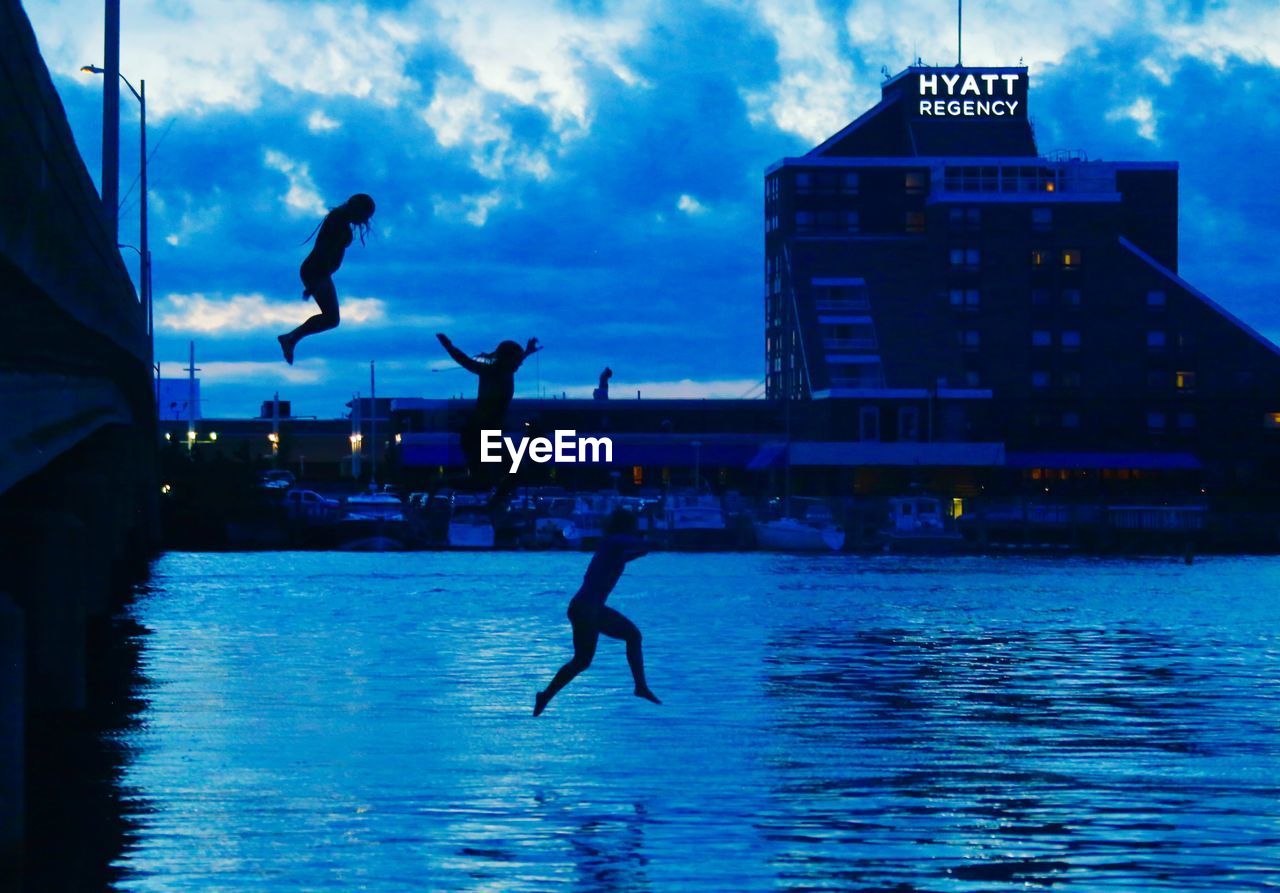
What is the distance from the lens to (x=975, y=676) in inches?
1495

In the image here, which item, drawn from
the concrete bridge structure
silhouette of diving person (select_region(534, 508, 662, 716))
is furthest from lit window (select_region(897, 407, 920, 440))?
silhouette of diving person (select_region(534, 508, 662, 716))

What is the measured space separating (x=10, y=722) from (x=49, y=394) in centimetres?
1194

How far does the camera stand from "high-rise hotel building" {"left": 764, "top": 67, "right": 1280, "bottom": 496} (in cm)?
16088

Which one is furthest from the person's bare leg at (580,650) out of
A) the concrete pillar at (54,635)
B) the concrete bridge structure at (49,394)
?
the concrete pillar at (54,635)

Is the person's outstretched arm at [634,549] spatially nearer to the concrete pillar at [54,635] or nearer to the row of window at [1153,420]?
the concrete pillar at [54,635]

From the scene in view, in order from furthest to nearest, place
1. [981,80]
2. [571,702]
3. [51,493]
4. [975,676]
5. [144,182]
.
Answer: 1. [981,80]
2. [144,182]
3. [51,493]
4. [975,676]
5. [571,702]

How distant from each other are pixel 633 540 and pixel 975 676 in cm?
1576

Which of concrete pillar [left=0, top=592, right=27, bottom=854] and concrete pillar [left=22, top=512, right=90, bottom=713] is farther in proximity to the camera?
concrete pillar [left=22, top=512, right=90, bottom=713]

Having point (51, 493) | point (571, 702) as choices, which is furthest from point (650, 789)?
point (51, 493)

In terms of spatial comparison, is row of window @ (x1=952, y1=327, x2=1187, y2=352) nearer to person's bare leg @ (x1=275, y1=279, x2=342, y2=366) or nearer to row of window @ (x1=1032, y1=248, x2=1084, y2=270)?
row of window @ (x1=1032, y1=248, x2=1084, y2=270)

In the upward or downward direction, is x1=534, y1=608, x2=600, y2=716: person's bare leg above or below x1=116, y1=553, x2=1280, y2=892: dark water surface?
above

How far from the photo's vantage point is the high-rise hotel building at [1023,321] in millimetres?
160875

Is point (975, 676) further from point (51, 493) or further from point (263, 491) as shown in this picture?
point (263, 491)

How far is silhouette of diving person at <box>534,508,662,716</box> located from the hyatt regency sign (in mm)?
154042
